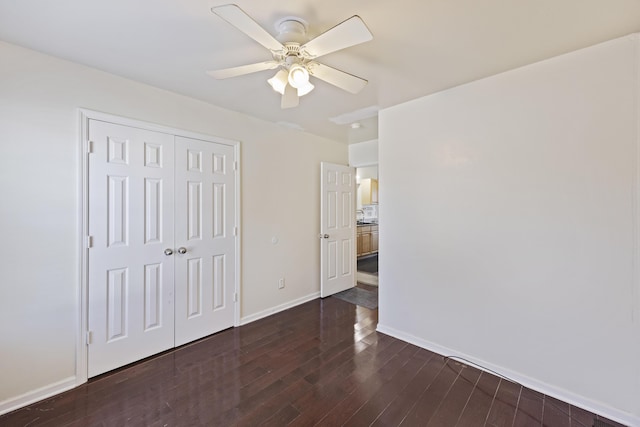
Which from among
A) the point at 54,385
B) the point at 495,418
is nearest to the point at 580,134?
the point at 495,418

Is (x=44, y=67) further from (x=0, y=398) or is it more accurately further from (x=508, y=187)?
(x=508, y=187)

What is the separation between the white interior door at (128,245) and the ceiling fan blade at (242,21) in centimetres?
156

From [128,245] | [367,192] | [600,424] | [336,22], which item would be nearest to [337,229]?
[128,245]

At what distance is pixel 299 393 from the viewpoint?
1.89 meters

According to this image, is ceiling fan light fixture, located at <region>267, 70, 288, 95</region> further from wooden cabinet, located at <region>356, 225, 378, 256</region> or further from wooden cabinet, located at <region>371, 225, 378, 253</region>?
wooden cabinet, located at <region>371, 225, 378, 253</region>

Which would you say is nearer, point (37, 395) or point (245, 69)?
point (245, 69)

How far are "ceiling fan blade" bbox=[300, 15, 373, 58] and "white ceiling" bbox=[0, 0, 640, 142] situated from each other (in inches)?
7.9

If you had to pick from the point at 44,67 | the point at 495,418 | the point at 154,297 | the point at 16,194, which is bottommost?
the point at 495,418

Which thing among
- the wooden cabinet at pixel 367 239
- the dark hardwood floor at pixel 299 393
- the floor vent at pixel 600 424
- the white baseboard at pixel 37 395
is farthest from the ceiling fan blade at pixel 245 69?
the wooden cabinet at pixel 367 239

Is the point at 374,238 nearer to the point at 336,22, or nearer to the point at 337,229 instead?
the point at 337,229

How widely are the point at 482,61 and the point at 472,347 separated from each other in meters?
2.28

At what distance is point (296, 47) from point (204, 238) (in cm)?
199

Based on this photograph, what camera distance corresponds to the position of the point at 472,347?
7.26 ft

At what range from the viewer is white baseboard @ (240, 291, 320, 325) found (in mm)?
2997
